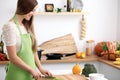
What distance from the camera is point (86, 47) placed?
11.5ft

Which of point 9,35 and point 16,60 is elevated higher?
point 9,35

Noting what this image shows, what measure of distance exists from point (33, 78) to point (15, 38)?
315 millimetres

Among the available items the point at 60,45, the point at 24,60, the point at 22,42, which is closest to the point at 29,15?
the point at 22,42

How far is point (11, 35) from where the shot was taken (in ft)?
5.38

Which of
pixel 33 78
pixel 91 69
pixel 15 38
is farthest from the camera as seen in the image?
pixel 91 69

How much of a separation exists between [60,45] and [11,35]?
5.74 ft

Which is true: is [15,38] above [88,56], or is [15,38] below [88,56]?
above

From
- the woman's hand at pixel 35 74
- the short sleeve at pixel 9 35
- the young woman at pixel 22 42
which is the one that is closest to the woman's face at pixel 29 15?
the young woman at pixel 22 42

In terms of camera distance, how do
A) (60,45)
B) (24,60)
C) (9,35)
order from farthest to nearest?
(60,45)
(24,60)
(9,35)

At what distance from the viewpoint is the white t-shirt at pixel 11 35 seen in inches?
64.4

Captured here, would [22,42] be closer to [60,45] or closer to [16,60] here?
[16,60]

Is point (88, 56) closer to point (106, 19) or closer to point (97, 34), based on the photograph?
point (97, 34)

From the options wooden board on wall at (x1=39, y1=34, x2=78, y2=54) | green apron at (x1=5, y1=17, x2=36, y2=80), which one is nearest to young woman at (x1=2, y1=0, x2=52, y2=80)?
green apron at (x1=5, y1=17, x2=36, y2=80)

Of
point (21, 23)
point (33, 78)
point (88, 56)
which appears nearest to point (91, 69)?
point (33, 78)
